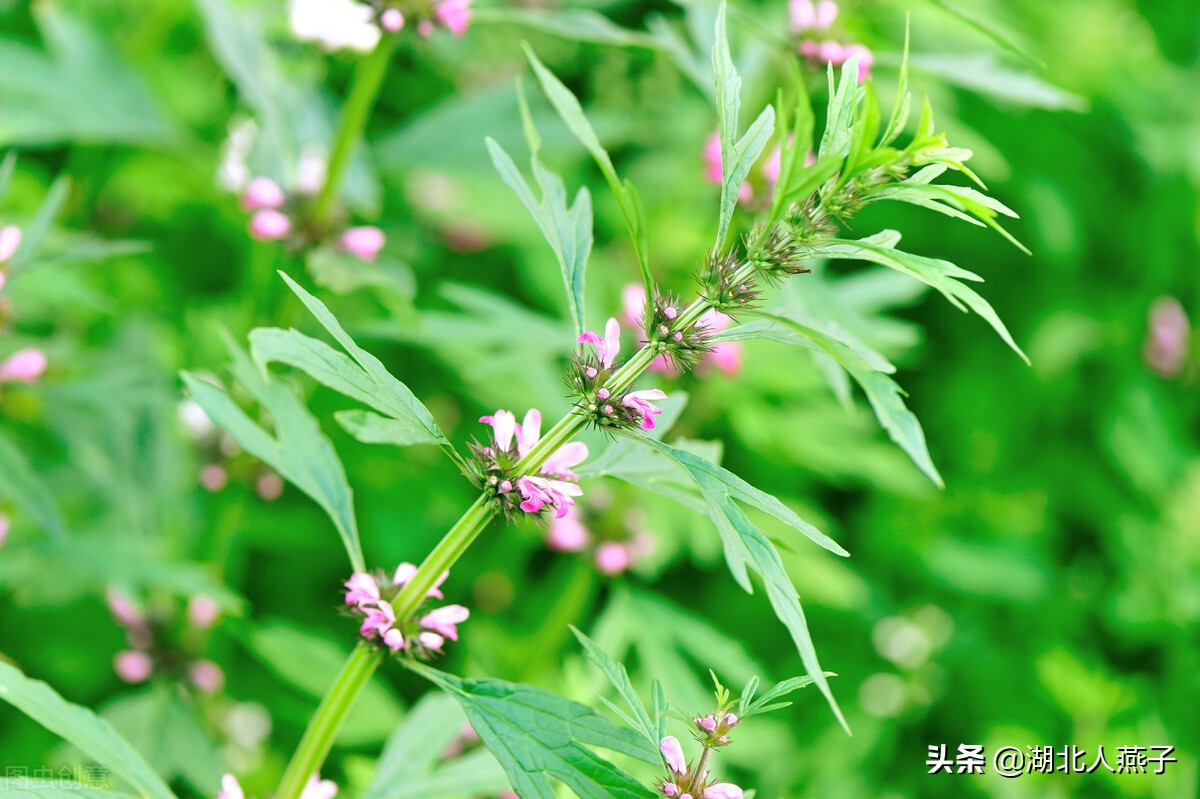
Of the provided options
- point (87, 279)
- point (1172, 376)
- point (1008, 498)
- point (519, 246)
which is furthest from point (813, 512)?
point (87, 279)

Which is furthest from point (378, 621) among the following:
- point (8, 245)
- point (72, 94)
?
point (72, 94)

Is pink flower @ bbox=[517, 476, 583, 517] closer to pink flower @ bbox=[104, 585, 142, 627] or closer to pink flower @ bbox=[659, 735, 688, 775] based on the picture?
pink flower @ bbox=[659, 735, 688, 775]

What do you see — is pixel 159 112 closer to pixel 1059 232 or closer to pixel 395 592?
pixel 395 592

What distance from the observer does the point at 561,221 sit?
1.01 m

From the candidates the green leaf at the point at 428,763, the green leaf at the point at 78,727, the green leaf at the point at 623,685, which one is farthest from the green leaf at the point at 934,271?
the green leaf at the point at 78,727

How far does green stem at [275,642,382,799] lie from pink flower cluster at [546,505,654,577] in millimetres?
815

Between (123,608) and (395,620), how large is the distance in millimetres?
1111

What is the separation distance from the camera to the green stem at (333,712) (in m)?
1.01

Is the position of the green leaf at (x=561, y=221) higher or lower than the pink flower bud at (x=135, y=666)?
higher

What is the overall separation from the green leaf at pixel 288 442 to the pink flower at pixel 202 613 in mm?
909

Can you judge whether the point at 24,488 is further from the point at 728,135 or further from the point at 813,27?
the point at 813,27

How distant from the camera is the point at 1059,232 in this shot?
281 centimetres

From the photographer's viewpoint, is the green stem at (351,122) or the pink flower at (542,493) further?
the green stem at (351,122)

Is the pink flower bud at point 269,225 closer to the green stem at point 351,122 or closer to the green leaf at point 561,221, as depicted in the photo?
the green stem at point 351,122
